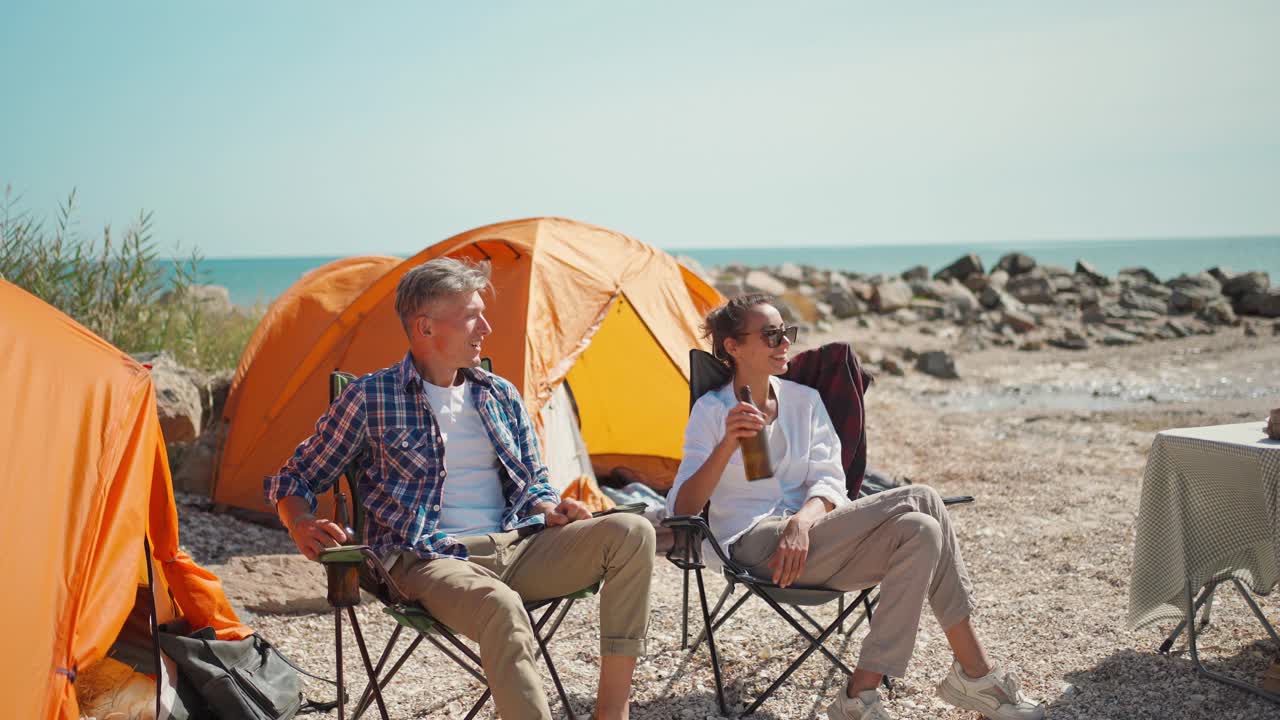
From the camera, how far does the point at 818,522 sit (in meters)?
2.85

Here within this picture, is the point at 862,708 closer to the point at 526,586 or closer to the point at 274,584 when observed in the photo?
the point at 526,586

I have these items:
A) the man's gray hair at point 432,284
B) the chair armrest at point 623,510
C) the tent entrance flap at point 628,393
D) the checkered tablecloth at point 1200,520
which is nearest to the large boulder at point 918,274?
the tent entrance flap at point 628,393

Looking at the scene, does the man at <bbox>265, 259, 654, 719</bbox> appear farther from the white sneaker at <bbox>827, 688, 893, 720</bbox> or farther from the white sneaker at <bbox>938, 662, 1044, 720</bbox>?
the white sneaker at <bbox>938, 662, 1044, 720</bbox>

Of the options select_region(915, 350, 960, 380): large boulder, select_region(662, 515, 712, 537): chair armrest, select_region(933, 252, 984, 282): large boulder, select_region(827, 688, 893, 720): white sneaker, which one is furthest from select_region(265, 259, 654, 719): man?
select_region(933, 252, 984, 282): large boulder

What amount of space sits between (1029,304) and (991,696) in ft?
54.1

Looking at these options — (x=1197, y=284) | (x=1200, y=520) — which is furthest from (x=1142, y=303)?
(x=1200, y=520)

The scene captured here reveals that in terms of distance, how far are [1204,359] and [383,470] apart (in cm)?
1310

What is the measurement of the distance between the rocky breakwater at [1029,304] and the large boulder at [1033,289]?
0.02m

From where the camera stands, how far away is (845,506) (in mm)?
2857


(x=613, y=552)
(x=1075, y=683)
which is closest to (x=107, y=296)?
(x=613, y=552)

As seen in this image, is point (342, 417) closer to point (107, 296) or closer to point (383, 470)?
point (383, 470)

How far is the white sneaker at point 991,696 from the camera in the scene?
2682 millimetres

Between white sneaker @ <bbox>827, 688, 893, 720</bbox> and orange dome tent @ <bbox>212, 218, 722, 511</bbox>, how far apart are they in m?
2.31

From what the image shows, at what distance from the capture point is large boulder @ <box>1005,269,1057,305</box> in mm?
18031
